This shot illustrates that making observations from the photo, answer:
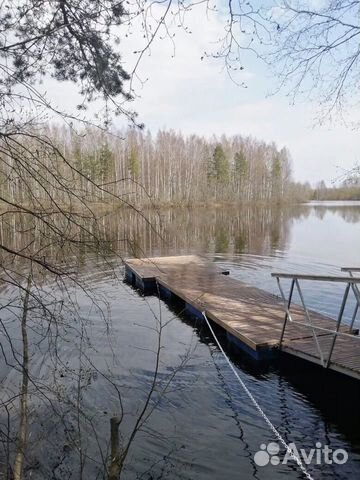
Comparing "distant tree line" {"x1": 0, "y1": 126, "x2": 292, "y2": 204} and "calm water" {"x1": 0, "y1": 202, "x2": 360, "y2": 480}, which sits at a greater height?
"distant tree line" {"x1": 0, "y1": 126, "x2": 292, "y2": 204}

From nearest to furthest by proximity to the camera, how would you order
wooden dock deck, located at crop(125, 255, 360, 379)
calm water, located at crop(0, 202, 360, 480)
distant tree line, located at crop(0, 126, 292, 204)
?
1. calm water, located at crop(0, 202, 360, 480)
2. wooden dock deck, located at crop(125, 255, 360, 379)
3. distant tree line, located at crop(0, 126, 292, 204)

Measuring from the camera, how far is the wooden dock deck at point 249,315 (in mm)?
4992

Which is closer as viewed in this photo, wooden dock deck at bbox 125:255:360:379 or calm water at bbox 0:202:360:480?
calm water at bbox 0:202:360:480

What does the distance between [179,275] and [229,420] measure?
21.9 ft

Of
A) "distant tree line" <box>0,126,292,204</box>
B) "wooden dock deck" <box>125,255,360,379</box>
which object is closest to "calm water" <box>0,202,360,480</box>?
"wooden dock deck" <box>125,255,360,379</box>

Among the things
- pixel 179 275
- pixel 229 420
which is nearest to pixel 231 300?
pixel 179 275

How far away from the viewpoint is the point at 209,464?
3.57 m

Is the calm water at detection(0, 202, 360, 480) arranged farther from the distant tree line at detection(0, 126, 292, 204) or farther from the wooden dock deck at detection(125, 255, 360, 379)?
the distant tree line at detection(0, 126, 292, 204)

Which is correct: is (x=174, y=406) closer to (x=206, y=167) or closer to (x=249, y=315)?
(x=249, y=315)

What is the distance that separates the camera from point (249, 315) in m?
6.91

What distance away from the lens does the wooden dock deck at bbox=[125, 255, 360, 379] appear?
499cm

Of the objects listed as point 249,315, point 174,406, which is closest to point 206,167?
point 249,315

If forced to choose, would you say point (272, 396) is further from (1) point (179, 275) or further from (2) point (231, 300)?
(1) point (179, 275)

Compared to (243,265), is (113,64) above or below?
above
